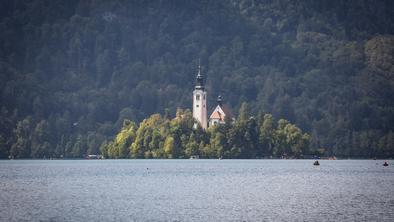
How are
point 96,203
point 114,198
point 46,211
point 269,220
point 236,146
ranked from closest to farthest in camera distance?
1. point 269,220
2. point 46,211
3. point 96,203
4. point 114,198
5. point 236,146

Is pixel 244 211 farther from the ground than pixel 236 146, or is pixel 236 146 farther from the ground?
pixel 236 146

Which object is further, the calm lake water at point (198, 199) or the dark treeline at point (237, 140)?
the dark treeline at point (237, 140)

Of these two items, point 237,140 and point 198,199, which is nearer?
point 198,199

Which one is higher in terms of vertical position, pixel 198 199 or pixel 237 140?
pixel 237 140

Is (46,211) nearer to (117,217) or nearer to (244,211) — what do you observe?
(117,217)

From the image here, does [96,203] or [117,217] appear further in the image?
[96,203]

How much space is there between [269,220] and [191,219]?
476 centimetres

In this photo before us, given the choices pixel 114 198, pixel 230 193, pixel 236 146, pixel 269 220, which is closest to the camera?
pixel 269 220

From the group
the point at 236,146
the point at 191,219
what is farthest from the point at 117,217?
the point at 236,146

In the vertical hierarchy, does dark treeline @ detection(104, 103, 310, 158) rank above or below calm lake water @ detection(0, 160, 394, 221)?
above

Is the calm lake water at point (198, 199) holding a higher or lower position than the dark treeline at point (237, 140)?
lower

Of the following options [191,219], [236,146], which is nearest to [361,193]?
[191,219]

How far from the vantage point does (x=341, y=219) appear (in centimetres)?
6053

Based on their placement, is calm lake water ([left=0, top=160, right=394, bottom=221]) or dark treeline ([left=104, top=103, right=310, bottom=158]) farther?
dark treeline ([left=104, top=103, right=310, bottom=158])
